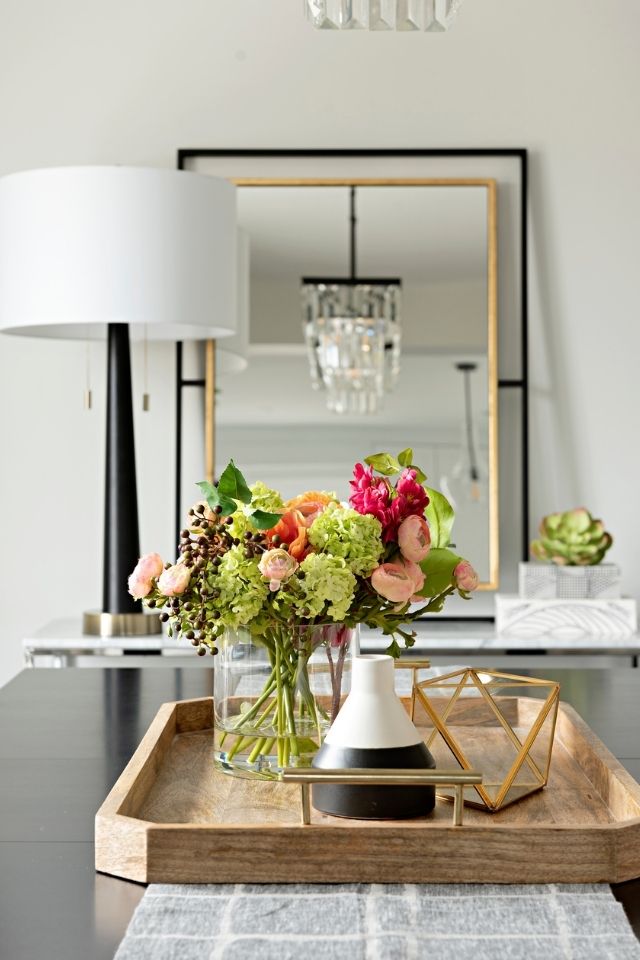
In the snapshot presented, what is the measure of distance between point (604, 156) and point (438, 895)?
2.59m

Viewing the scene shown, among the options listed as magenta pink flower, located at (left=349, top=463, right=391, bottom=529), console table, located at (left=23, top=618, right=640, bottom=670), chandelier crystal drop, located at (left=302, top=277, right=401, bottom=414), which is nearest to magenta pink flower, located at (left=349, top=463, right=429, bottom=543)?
magenta pink flower, located at (left=349, top=463, right=391, bottom=529)

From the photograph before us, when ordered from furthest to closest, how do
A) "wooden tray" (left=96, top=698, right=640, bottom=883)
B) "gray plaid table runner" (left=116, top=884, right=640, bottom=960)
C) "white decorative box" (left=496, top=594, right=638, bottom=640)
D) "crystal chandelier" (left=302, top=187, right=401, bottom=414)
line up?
"crystal chandelier" (left=302, top=187, right=401, bottom=414)
"white decorative box" (left=496, top=594, right=638, bottom=640)
"wooden tray" (left=96, top=698, right=640, bottom=883)
"gray plaid table runner" (left=116, top=884, right=640, bottom=960)

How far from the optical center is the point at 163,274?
2605mm

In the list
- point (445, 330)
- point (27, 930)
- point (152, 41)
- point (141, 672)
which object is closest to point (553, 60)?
point (445, 330)

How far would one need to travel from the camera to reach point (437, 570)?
3.95 ft

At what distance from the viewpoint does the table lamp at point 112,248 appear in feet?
8.45

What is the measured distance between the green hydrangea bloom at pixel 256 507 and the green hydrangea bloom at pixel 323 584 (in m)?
0.07

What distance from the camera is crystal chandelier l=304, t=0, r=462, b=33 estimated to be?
1.35 meters

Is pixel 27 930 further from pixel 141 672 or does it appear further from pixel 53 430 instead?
pixel 53 430

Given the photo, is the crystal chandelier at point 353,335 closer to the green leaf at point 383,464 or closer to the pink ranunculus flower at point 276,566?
the green leaf at point 383,464

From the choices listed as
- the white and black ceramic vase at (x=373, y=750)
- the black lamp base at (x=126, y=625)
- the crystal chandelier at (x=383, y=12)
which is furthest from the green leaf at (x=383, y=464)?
the black lamp base at (x=126, y=625)

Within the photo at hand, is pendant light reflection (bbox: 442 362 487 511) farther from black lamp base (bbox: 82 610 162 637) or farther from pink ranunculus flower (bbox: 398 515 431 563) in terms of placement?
pink ranunculus flower (bbox: 398 515 431 563)

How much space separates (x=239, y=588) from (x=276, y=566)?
48 millimetres

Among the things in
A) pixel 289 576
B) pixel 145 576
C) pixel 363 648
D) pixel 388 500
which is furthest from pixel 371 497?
pixel 363 648
